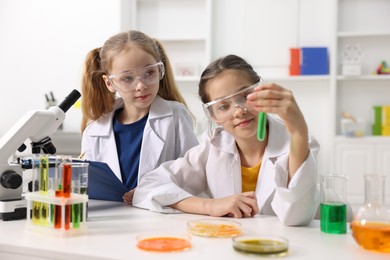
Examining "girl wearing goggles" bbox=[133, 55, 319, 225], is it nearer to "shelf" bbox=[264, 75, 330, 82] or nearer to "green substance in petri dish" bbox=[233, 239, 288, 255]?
"green substance in petri dish" bbox=[233, 239, 288, 255]

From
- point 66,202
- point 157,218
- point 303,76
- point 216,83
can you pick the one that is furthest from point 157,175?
point 303,76

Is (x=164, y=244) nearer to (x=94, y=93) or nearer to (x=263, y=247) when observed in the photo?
(x=263, y=247)

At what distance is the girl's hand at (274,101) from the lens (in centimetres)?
127

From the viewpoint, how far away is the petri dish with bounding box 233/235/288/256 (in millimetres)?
1069

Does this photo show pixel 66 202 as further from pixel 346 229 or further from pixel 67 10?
pixel 67 10

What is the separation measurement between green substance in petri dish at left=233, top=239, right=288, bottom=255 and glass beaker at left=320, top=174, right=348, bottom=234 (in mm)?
237

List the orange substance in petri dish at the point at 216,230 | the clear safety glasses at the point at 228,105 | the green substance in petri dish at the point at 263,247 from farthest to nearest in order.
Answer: the clear safety glasses at the point at 228,105, the orange substance in petri dish at the point at 216,230, the green substance in petri dish at the point at 263,247

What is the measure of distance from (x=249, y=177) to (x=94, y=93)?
85 centimetres

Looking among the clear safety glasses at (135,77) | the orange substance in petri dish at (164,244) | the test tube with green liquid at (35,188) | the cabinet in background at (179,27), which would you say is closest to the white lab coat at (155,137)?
the clear safety glasses at (135,77)

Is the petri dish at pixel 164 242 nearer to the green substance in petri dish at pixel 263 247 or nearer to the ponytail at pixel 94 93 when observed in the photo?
the green substance in petri dish at pixel 263 247

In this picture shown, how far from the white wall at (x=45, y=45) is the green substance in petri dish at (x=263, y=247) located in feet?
12.8

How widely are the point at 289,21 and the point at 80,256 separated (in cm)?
394

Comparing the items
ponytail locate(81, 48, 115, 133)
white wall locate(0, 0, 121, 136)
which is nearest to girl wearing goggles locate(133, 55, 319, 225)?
ponytail locate(81, 48, 115, 133)

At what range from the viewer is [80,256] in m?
1.09
